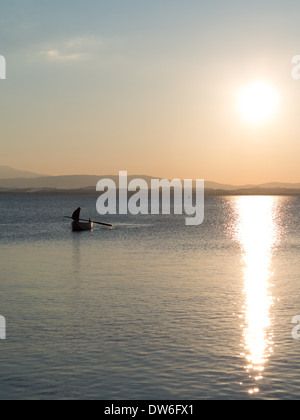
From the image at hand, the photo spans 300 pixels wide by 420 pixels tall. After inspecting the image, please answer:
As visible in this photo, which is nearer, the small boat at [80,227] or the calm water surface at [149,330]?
the calm water surface at [149,330]

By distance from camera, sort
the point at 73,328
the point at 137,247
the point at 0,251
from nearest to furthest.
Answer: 1. the point at 73,328
2. the point at 0,251
3. the point at 137,247

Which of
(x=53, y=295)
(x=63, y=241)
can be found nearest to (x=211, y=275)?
(x=53, y=295)

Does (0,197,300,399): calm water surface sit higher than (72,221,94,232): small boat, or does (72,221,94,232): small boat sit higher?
Answer: (72,221,94,232): small boat

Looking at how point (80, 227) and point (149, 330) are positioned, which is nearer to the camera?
point (149, 330)

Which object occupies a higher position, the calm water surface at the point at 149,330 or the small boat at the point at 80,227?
the small boat at the point at 80,227

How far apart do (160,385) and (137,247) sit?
38.4 metres

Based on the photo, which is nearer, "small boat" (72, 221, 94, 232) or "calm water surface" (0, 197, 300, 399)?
"calm water surface" (0, 197, 300, 399)

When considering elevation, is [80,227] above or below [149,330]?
above

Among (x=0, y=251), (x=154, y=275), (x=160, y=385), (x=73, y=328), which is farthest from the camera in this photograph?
(x=0, y=251)
